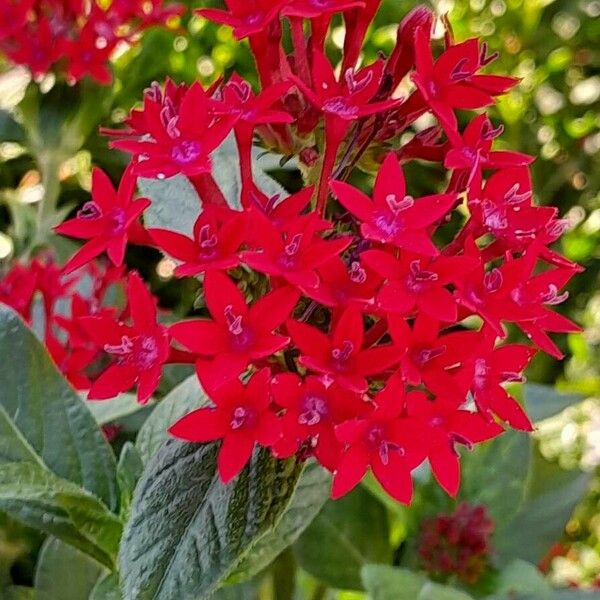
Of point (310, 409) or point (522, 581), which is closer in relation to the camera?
point (310, 409)

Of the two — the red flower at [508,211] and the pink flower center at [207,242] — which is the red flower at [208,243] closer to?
the pink flower center at [207,242]

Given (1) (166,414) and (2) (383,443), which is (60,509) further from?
(2) (383,443)

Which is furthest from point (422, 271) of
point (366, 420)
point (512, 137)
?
point (512, 137)

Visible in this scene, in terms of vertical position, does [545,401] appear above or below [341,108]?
below

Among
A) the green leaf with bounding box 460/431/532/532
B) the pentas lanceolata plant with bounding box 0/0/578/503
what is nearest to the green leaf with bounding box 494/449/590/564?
the green leaf with bounding box 460/431/532/532

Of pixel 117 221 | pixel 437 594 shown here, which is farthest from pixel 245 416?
pixel 437 594
